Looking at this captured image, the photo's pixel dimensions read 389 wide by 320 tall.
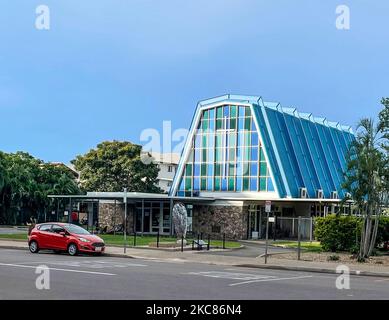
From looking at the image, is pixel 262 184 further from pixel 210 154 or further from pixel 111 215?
pixel 111 215

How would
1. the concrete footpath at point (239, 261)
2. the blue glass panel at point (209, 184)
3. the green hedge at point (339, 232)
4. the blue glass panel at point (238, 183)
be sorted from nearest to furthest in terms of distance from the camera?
the concrete footpath at point (239, 261) → the green hedge at point (339, 232) → the blue glass panel at point (238, 183) → the blue glass panel at point (209, 184)

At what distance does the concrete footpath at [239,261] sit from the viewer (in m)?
21.4

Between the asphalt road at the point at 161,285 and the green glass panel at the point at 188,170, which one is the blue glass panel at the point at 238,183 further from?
the asphalt road at the point at 161,285

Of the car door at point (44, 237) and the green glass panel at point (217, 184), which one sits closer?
the car door at point (44, 237)

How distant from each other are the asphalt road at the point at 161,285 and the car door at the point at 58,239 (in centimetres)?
601

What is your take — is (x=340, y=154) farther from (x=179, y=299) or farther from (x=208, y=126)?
(x=179, y=299)

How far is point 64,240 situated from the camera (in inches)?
992

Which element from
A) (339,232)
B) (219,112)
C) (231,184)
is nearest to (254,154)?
(231,184)

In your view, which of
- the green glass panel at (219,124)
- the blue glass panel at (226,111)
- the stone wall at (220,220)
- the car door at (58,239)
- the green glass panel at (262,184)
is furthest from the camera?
the green glass panel at (219,124)

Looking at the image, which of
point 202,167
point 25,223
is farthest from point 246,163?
point 25,223

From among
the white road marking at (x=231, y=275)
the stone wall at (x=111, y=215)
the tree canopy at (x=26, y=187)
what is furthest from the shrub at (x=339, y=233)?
the tree canopy at (x=26, y=187)

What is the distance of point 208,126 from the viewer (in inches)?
1996

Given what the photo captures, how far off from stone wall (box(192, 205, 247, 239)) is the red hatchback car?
20.7 meters

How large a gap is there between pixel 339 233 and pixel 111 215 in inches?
1022
